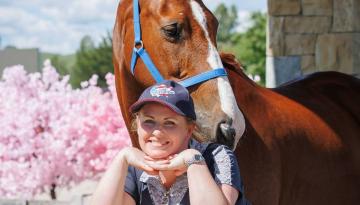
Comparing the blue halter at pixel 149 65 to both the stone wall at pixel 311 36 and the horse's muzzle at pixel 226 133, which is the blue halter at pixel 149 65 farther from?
the stone wall at pixel 311 36

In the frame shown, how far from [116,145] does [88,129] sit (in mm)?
310

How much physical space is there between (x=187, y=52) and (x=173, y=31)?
108mm

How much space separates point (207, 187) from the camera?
1.83m

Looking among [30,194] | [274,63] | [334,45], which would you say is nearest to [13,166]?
[30,194]

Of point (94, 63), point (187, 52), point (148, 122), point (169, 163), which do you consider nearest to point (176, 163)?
point (169, 163)

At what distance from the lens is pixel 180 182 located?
6.38 feet

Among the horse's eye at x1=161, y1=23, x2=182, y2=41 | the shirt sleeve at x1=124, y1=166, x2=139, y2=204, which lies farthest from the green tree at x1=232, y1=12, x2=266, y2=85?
the shirt sleeve at x1=124, y1=166, x2=139, y2=204

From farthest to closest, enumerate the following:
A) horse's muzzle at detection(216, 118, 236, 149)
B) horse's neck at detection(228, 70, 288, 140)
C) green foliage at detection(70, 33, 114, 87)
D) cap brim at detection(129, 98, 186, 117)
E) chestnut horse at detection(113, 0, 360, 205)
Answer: green foliage at detection(70, 33, 114, 87)
horse's neck at detection(228, 70, 288, 140)
chestnut horse at detection(113, 0, 360, 205)
horse's muzzle at detection(216, 118, 236, 149)
cap brim at detection(129, 98, 186, 117)

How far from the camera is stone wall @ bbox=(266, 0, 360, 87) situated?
19.5ft

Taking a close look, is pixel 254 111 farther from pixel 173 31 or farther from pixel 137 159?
pixel 137 159

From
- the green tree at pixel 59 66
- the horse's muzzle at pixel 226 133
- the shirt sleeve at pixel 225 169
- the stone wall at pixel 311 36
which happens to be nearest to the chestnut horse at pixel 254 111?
the horse's muzzle at pixel 226 133

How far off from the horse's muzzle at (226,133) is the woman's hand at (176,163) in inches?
21.9

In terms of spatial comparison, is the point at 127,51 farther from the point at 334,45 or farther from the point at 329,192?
the point at 334,45

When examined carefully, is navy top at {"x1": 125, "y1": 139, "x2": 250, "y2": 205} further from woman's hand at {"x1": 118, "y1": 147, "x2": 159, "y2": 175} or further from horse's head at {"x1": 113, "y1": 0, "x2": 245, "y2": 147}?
horse's head at {"x1": 113, "y1": 0, "x2": 245, "y2": 147}
